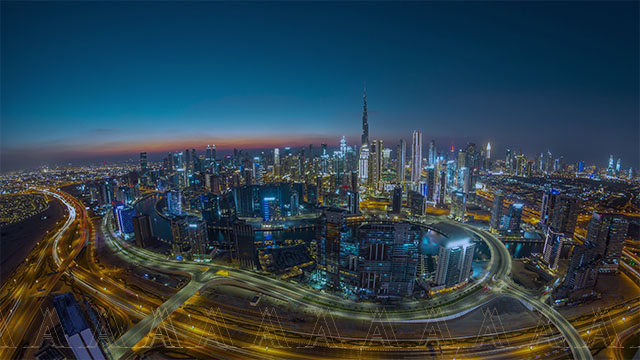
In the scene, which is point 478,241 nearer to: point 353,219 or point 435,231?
point 435,231

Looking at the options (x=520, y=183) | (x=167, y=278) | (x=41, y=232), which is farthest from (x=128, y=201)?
(x=520, y=183)

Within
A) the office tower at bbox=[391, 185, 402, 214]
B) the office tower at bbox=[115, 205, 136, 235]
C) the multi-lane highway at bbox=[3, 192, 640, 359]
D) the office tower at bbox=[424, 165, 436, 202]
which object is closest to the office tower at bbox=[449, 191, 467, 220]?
the office tower at bbox=[391, 185, 402, 214]

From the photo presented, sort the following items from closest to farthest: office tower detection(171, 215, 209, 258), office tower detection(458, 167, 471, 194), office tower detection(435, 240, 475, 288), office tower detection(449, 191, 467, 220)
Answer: office tower detection(435, 240, 475, 288) < office tower detection(171, 215, 209, 258) < office tower detection(449, 191, 467, 220) < office tower detection(458, 167, 471, 194)

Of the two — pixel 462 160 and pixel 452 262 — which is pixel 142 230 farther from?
pixel 462 160

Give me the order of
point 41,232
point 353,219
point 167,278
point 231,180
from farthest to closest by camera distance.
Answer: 1. point 231,180
2. point 353,219
3. point 41,232
4. point 167,278

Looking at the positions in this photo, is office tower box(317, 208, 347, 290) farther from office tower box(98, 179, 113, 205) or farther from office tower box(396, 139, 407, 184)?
office tower box(396, 139, 407, 184)

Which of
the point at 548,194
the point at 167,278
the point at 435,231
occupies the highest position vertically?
the point at 548,194

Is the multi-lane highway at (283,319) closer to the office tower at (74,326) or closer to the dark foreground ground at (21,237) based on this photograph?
the dark foreground ground at (21,237)
